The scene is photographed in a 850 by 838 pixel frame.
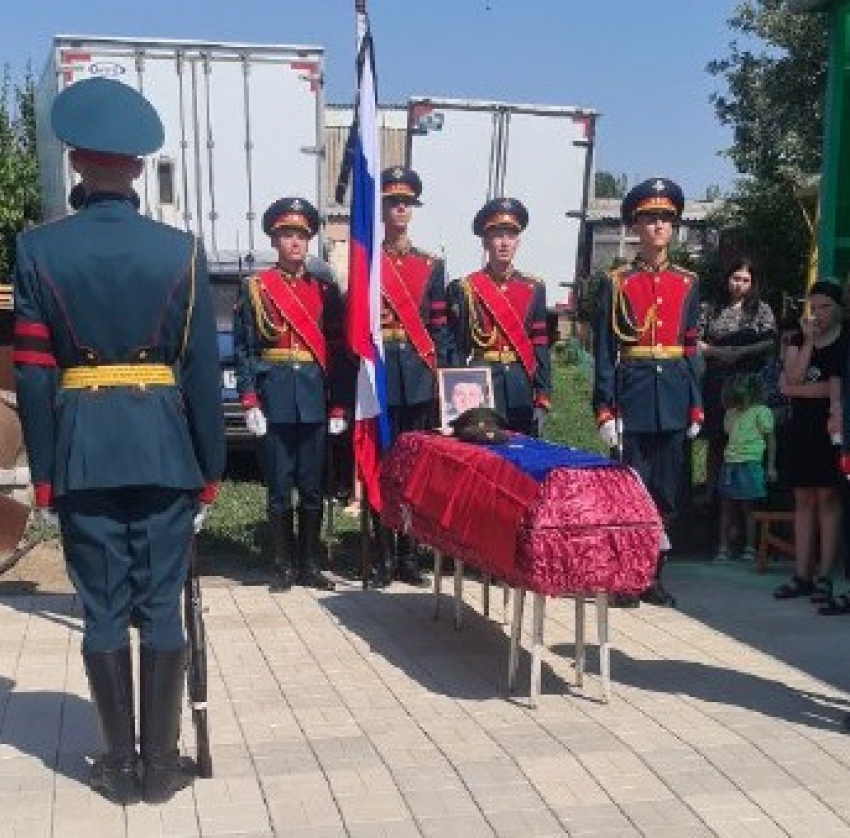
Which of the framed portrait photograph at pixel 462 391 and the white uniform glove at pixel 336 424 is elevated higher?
the framed portrait photograph at pixel 462 391

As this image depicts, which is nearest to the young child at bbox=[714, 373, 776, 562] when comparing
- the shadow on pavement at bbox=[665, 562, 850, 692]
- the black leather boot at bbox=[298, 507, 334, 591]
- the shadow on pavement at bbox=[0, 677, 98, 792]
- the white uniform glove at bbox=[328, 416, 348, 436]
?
the shadow on pavement at bbox=[665, 562, 850, 692]

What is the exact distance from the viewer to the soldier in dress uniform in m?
7.23

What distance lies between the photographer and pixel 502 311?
23.3ft

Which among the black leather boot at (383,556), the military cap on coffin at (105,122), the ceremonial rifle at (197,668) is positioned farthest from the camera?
the black leather boot at (383,556)

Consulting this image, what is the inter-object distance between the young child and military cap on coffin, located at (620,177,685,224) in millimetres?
1762

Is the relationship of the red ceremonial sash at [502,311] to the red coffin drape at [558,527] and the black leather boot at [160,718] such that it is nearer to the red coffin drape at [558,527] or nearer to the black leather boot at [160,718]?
the red coffin drape at [558,527]

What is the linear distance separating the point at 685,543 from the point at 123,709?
5.20m

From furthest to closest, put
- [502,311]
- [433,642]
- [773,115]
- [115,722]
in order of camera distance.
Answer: [773,115] → [502,311] → [433,642] → [115,722]

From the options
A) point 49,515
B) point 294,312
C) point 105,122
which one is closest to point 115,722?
point 49,515

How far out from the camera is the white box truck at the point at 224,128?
518 inches

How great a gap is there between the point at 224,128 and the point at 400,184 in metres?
6.74

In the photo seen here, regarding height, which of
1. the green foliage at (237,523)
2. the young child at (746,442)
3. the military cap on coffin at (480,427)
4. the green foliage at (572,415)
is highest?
the military cap on coffin at (480,427)

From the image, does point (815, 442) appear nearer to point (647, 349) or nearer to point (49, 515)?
point (647, 349)

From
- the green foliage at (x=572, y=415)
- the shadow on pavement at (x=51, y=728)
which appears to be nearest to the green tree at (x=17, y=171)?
the green foliage at (x=572, y=415)
